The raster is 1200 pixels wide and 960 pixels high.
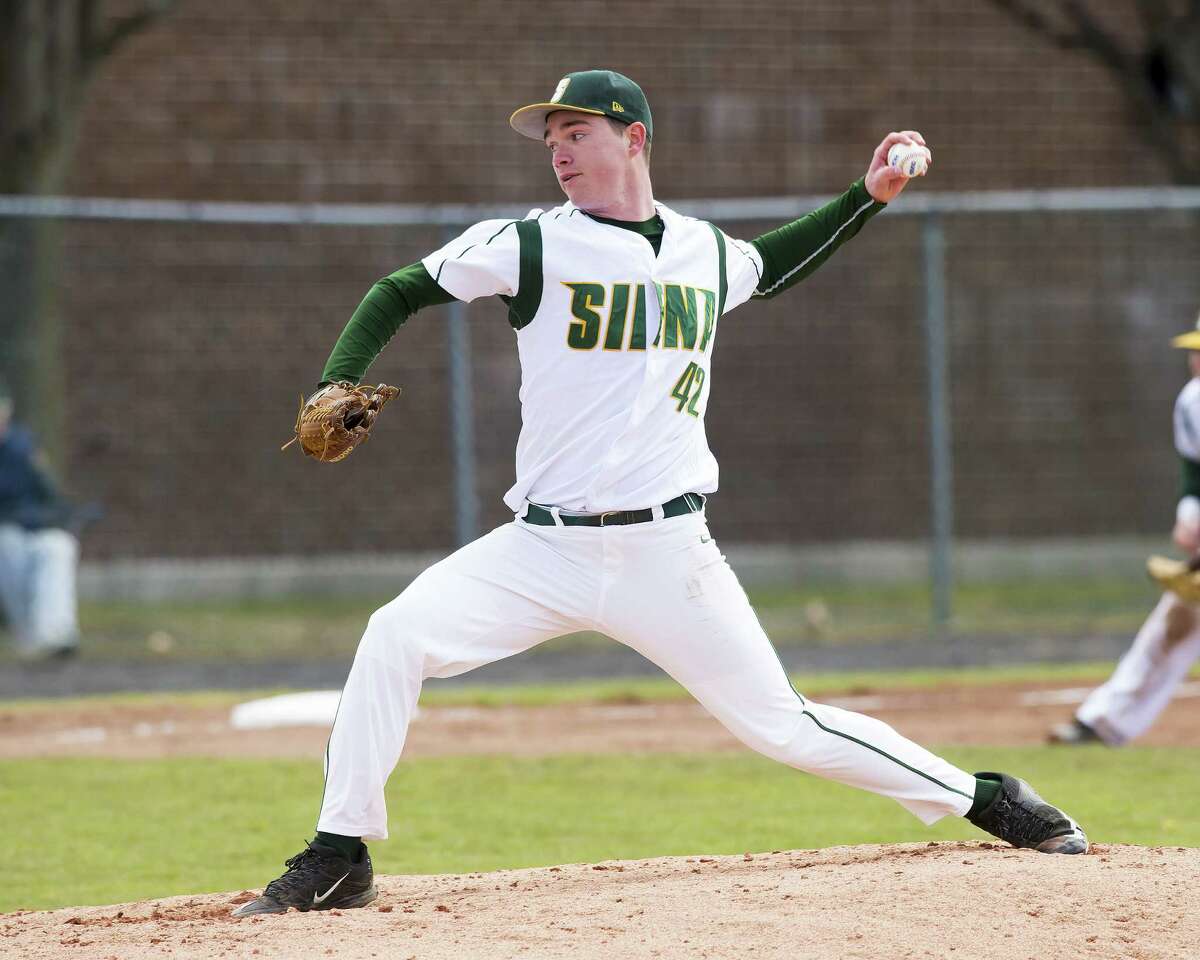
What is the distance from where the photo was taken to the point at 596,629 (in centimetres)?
493

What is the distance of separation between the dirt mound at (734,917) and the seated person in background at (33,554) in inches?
272

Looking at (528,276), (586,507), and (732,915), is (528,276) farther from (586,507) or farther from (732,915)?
(732,915)

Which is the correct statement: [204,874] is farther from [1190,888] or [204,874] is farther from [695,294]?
[1190,888]

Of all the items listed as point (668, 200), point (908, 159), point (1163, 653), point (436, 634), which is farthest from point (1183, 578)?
point (668, 200)

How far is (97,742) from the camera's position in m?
9.12

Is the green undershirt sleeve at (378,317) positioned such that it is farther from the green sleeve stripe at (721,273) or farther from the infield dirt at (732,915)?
the infield dirt at (732,915)

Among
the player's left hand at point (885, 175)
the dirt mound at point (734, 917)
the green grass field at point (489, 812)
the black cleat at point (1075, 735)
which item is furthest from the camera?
A: the black cleat at point (1075, 735)

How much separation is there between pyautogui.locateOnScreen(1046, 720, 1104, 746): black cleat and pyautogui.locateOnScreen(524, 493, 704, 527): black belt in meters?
4.24

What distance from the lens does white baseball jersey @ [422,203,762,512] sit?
483 centimetres

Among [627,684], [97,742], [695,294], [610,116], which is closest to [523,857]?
[695,294]

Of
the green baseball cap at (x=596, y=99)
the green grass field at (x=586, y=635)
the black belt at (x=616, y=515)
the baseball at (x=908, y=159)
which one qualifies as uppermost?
the green baseball cap at (x=596, y=99)

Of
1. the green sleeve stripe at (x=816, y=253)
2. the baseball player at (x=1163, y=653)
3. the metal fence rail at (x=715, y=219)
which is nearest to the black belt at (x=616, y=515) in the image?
the green sleeve stripe at (x=816, y=253)

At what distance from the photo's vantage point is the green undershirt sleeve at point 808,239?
538 cm

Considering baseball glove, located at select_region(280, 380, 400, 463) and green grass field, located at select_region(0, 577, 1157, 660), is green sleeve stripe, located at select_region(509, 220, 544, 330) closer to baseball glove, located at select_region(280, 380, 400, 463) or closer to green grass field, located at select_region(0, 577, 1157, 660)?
baseball glove, located at select_region(280, 380, 400, 463)
